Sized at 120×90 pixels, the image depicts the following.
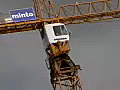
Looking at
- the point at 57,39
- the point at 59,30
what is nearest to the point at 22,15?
the point at 59,30

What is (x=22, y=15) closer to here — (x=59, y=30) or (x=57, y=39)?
(x=59, y=30)

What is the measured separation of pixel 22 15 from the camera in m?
61.2

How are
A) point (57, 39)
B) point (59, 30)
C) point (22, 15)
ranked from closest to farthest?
point (57, 39), point (59, 30), point (22, 15)

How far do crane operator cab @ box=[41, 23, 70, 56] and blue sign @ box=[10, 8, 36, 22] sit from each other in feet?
16.1

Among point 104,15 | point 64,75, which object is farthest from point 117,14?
point 64,75

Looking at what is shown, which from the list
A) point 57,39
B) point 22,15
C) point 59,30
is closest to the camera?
point 57,39

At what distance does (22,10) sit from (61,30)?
8.45m

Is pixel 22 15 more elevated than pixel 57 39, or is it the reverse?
pixel 22 15

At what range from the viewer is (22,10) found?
60.7m

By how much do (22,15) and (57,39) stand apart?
8.75m

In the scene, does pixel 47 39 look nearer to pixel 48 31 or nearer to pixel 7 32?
pixel 48 31

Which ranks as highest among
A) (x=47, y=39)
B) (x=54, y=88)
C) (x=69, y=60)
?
(x=47, y=39)

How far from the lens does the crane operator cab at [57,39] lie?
5662 cm

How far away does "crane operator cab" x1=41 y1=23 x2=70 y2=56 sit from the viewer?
56.6 metres
